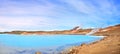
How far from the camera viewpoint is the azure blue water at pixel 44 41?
4547mm

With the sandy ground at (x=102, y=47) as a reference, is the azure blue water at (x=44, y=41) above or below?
above

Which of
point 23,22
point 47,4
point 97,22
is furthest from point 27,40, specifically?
point 97,22

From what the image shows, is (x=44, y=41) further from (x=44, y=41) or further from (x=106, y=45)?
(x=106, y=45)

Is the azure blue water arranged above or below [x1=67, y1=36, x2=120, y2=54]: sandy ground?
above

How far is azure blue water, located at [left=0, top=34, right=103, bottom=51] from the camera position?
4.55 meters

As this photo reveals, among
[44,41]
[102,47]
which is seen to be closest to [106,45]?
[102,47]

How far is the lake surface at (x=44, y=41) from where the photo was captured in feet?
14.9

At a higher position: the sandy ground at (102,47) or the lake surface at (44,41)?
the lake surface at (44,41)

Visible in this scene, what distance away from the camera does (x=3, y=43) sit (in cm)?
460

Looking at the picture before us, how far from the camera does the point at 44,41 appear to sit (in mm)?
4555

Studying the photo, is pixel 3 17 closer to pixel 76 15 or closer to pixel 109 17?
pixel 76 15

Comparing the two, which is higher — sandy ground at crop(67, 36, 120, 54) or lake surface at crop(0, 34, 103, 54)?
lake surface at crop(0, 34, 103, 54)

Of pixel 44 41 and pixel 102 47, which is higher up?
pixel 44 41

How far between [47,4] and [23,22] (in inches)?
14.9
